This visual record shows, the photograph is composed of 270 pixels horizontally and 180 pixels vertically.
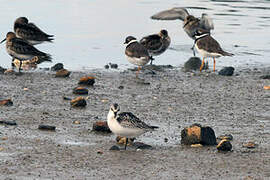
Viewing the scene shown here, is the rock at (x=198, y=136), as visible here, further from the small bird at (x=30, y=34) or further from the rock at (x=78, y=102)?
the small bird at (x=30, y=34)

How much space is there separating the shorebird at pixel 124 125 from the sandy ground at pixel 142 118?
10.2 inches

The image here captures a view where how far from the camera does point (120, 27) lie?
854 inches

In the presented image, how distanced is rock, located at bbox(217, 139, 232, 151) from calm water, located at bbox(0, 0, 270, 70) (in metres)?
7.26

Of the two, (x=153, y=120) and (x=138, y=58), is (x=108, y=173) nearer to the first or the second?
(x=153, y=120)

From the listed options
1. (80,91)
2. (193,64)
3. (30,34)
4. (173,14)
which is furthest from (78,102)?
(173,14)

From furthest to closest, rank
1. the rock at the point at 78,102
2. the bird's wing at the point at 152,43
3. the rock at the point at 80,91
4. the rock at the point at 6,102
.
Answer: the bird's wing at the point at 152,43 < the rock at the point at 80,91 < the rock at the point at 78,102 < the rock at the point at 6,102

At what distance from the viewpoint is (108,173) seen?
7.56 metres

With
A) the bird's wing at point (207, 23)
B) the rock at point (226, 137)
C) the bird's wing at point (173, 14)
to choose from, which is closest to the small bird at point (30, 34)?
the bird's wing at point (207, 23)

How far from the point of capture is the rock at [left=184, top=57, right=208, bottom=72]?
52.6ft

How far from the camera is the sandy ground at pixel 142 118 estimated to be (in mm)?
7746

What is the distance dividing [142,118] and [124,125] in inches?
73.4

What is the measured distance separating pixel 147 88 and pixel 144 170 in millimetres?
5599

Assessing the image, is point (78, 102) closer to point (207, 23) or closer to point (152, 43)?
point (152, 43)

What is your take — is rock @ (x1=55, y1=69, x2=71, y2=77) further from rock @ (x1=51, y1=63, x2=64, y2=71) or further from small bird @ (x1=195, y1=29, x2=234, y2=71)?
small bird @ (x1=195, y1=29, x2=234, y2=71)
